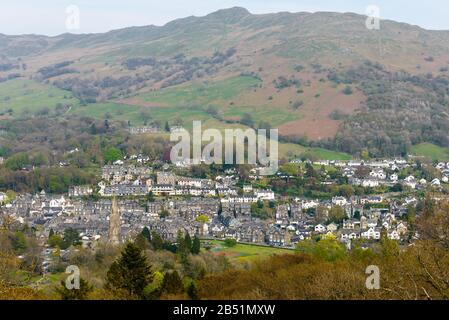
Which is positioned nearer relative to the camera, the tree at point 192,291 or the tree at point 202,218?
the tree at point 192,291

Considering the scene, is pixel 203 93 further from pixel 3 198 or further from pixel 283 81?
pixel 3 198

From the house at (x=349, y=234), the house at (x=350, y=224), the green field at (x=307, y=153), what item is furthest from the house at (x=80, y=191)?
the house at (x=349, y=234)

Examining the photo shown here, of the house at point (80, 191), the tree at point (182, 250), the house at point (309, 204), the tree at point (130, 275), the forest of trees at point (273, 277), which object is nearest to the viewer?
the forest of trees at point (273, 277)

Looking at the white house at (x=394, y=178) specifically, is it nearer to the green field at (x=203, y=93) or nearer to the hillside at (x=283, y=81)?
the hillside at (x=283, y=81)

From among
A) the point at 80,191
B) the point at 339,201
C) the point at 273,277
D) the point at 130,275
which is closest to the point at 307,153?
the point at 339,201

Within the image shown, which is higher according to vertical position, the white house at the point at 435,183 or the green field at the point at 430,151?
the green field at the point at 430,151

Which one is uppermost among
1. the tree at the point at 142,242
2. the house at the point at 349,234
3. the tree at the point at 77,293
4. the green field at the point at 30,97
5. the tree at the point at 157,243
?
the tree at the point at 77,293
